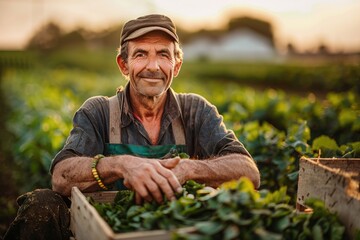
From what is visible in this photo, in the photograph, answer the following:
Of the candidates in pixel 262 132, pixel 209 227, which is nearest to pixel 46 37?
pixel 262 132

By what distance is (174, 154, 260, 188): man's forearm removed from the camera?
3.08 metres

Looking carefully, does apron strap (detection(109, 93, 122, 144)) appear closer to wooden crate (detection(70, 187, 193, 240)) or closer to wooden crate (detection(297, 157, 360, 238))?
wooden crate (detection(70, 187, 193, 240))

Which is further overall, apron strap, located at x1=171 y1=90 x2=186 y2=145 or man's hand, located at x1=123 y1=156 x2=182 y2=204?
apron strap, located at x1=171 y1=90 x2=186 y2=145

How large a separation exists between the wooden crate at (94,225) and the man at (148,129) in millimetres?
281

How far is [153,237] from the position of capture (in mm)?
2145

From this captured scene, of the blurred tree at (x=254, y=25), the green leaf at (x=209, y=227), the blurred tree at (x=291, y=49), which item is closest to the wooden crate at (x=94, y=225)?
the green leaf at (x=209, y=227)

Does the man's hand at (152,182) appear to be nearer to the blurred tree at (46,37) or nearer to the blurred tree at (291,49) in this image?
the blurred tree at (46,37)

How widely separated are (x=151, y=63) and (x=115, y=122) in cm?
52

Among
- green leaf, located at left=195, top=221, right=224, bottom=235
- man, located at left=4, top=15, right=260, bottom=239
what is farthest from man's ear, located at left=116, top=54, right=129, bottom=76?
green leaf, located at left=195, top=221, right=224, bottom=235

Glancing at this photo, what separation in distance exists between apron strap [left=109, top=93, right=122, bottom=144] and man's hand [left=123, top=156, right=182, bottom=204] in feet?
2.69

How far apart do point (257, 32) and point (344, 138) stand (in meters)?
79.8

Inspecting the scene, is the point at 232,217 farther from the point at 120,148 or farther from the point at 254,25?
the point at 254,25

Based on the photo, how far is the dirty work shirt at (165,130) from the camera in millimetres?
3449

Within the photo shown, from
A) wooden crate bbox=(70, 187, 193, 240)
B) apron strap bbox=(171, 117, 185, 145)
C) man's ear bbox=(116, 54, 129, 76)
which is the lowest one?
wooden crate bbox=(70, 187, 193, 240)
